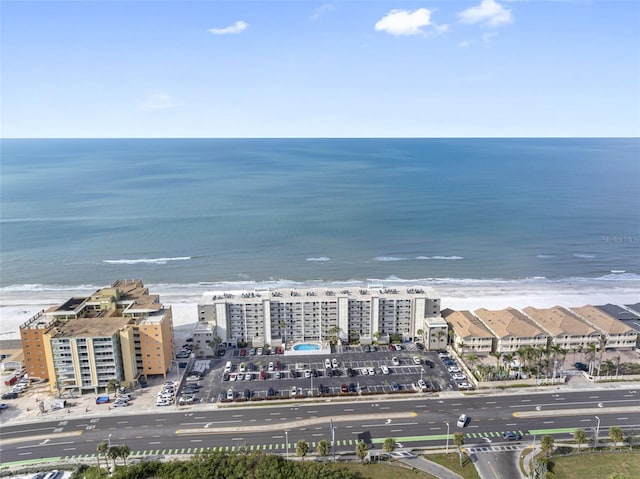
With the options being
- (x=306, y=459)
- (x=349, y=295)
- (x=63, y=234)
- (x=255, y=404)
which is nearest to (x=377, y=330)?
(x=349, y=295)

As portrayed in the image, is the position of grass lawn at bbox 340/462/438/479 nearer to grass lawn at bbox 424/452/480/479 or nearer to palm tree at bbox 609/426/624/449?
grass lawn at bbox 424/452/480/479

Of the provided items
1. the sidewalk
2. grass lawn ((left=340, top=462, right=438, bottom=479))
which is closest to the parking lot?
the sidewalk

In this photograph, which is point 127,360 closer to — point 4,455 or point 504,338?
point 4,455

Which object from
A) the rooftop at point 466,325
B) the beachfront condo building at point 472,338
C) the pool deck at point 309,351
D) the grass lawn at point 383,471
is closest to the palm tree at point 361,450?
the grass lawn at point 383,471

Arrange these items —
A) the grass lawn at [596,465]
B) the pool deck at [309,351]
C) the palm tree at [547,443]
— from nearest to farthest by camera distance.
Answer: the grass lawn at [596,465]
the palm tree at [547,443]
the pool deck at [309,351]

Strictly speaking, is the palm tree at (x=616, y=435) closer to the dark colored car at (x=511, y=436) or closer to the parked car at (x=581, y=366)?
the dark colored car at (x=511, y=436)

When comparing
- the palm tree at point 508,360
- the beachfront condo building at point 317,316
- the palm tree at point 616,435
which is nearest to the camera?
the palm tree at point 616,435

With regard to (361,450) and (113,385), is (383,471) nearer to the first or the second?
(361,450)
